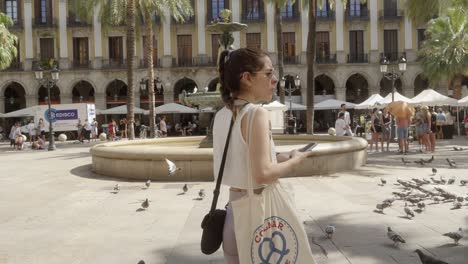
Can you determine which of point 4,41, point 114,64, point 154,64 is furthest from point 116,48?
point 4,41

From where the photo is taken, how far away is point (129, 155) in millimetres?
9703

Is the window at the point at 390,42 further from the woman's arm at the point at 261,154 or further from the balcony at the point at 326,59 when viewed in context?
the woman's arm at the point at 261,154

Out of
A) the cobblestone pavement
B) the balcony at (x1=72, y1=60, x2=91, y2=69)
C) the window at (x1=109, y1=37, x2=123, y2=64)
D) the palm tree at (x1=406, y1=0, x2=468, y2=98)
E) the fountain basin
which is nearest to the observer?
the cobblestone pavement

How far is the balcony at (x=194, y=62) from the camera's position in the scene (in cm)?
3738

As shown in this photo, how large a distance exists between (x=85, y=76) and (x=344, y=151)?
100ft

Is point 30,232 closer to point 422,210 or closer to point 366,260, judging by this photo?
point 366,260

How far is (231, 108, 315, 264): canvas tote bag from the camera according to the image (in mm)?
2182

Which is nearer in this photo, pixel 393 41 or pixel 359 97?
pixel 393 41

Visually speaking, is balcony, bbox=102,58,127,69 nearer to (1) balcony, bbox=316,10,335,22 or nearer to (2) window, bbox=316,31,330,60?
(2) window, bbox=316,31,330,60

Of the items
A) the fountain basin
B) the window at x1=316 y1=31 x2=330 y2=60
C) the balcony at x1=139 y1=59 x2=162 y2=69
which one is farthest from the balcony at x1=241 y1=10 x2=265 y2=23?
the fountain basin

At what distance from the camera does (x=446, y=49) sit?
29.7m

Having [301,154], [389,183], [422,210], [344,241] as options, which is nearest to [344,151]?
[389,183]

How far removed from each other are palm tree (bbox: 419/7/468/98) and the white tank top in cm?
2876

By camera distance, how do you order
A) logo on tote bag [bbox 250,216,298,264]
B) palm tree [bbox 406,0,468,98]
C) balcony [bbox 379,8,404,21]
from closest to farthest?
logo on tote bag [bbox 250,216,298,264] < palm tree [bbox 406,0,468,98] < balcony [bbox 379,8,404,21]
